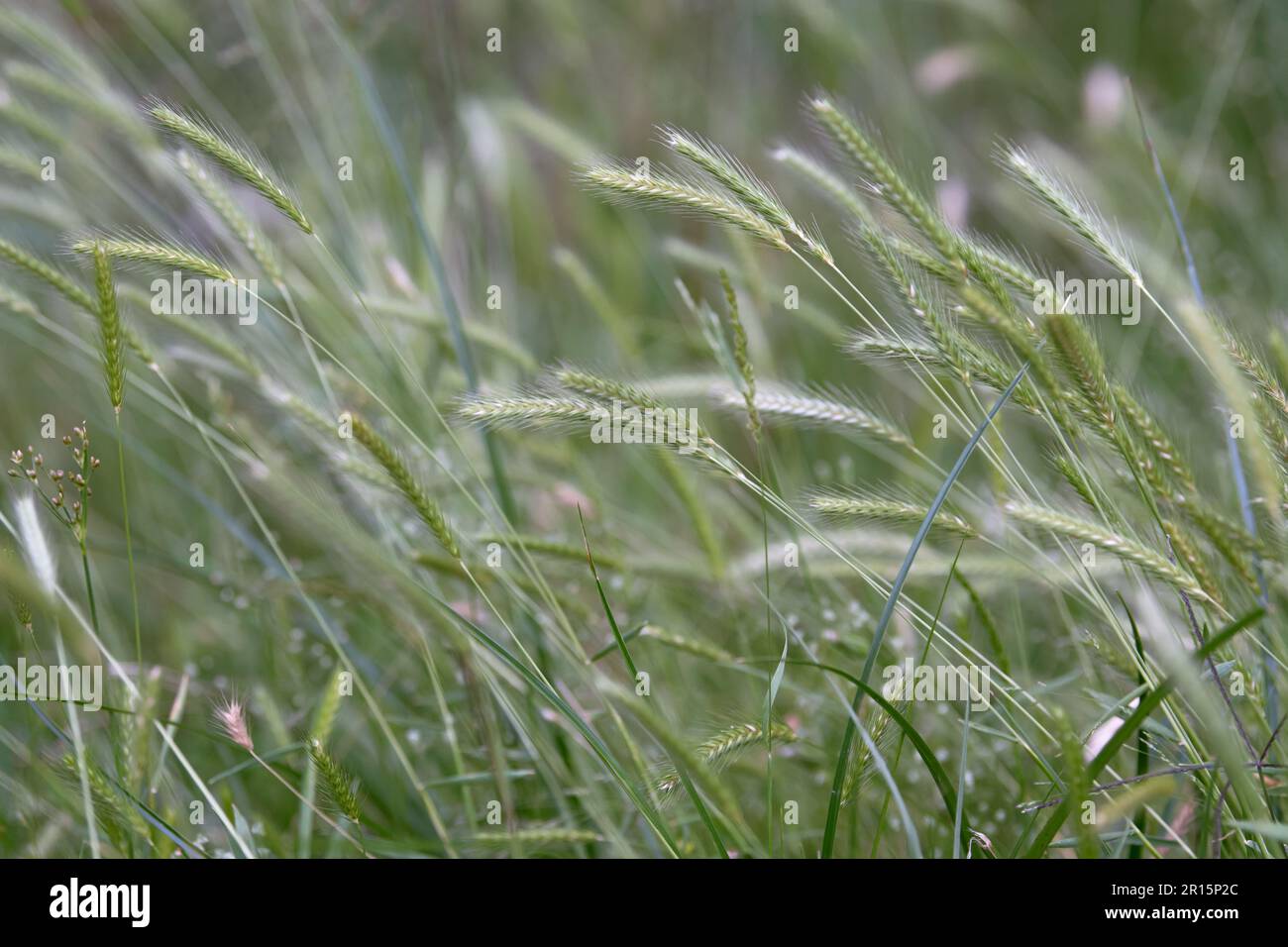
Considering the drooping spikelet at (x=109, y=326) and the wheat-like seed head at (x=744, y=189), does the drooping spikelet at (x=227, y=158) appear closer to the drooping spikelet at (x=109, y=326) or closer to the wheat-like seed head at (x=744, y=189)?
the drooping spikelet at (x=109, y=326)

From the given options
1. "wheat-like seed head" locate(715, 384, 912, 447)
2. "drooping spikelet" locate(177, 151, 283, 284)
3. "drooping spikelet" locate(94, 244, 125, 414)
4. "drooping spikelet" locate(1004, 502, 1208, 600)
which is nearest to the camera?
"drooping spikelet" locate(1004, 502, 1208, 600)

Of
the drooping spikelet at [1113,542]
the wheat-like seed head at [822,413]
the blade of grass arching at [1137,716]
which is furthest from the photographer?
the wheat-like seed head at [822,413]

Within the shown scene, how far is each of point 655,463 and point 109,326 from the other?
135 centimetres

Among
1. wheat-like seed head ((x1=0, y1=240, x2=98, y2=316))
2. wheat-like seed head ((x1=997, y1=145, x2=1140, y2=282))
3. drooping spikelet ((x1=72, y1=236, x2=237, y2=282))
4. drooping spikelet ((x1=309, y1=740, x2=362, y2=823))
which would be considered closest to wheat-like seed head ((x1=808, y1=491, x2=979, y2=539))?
wheat-like seed head ((x1=997, y1=145, x2=1140, y2=282))

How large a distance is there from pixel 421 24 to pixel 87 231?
8.43 feet

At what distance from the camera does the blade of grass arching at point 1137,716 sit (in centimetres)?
87

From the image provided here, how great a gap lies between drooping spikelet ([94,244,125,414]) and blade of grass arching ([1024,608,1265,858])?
1201mm

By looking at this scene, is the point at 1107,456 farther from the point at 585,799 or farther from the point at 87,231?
the point at 87,231

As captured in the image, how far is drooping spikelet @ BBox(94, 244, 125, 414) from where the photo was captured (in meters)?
1.15

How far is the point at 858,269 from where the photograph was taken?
329 cm

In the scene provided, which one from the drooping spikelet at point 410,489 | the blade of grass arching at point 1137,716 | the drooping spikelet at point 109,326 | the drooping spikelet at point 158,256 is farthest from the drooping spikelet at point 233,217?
the blade of grass arching at point 1137,716

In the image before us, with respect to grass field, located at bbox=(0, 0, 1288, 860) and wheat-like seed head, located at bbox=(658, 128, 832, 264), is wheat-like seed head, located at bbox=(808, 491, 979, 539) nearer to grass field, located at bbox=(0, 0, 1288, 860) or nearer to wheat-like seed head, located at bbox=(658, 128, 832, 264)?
grass field, located at bbox=(0, 0, 1288, 860)

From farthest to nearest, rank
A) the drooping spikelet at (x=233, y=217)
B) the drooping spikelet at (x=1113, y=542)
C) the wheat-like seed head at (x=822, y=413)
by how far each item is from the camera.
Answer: the drooping spikelet at (x=233, y=217), the wheat-like seed head at (x=822, y=413), the drooping spikelet at (x=1113, y=542)
